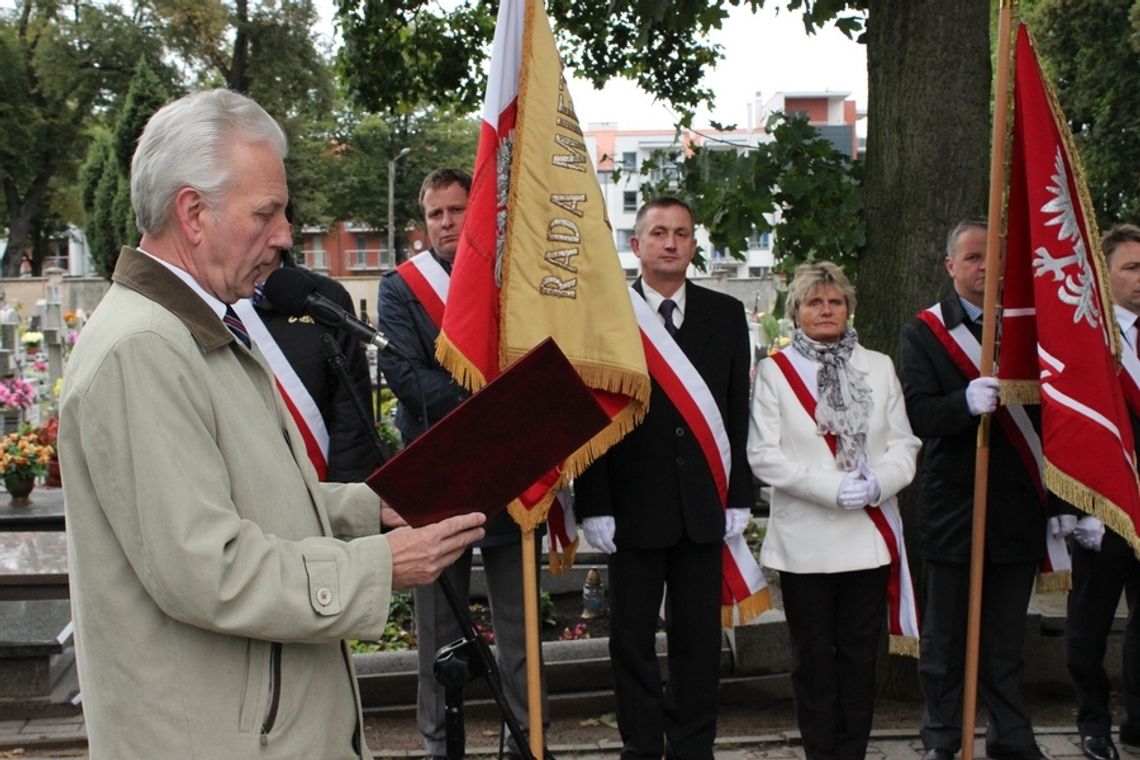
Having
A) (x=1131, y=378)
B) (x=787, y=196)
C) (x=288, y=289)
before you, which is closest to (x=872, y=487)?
(x=1131, y=378)

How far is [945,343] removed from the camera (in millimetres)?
4973

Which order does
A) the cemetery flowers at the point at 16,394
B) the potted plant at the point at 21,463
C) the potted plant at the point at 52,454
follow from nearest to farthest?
the potted plant at the point at 21,463 → the potted plant at the point at 52,454 → the cemetery flowers at the point at 16,394

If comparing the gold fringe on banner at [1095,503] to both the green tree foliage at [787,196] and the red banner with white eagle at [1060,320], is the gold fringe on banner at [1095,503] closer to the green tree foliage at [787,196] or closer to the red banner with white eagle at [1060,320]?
the red banner with white eagle at [1060,320]

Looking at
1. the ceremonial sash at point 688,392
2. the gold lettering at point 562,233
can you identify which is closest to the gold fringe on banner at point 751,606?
the ceremonial sash at point 688,392

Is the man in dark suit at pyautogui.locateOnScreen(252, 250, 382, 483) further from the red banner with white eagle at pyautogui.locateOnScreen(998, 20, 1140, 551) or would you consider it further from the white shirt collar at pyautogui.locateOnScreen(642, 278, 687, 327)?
the red banner with white eagle at pyautogui.locateOnScreen(998, 20, 1140, 551)

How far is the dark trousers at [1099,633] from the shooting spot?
16.9ft

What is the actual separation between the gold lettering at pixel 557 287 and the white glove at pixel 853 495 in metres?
1.29

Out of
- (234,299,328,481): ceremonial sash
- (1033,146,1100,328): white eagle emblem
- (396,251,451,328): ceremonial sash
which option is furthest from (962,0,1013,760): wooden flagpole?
(234,299,328,481): ceremonial sash

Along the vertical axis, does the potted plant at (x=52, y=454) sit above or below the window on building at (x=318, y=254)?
below

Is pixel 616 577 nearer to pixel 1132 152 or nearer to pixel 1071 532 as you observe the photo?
pixel 1071 532

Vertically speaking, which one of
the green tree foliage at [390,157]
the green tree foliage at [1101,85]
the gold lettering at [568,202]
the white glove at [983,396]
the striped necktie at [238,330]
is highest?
the green tree foliage at [390,157]

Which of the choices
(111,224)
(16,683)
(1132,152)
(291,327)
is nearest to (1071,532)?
(291,327)

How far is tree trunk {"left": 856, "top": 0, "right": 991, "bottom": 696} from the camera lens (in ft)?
18.6

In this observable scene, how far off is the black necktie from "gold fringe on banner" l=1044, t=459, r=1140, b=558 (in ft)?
4.99
